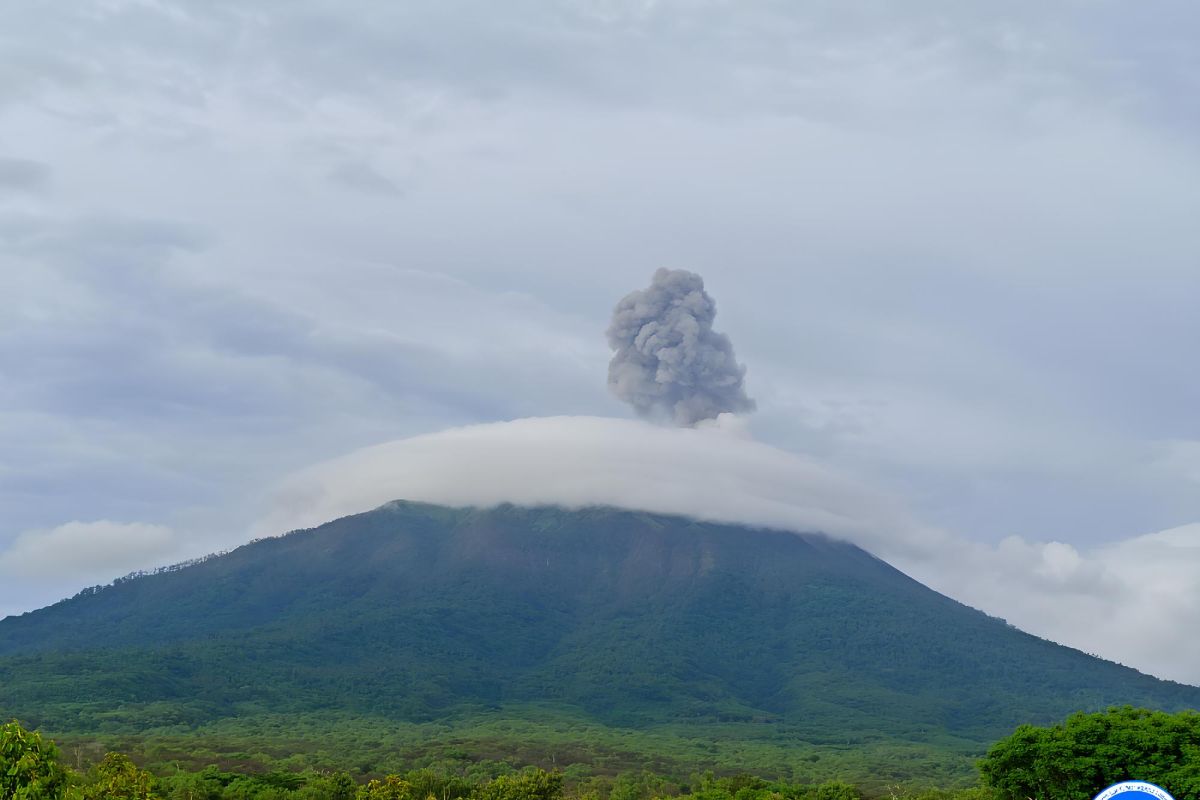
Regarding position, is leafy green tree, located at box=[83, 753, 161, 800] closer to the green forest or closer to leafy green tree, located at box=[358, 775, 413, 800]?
the green forest

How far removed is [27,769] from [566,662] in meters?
142

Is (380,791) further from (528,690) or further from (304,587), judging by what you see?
(304,587)

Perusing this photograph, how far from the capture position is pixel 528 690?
15775cm

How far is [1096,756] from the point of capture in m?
43.6

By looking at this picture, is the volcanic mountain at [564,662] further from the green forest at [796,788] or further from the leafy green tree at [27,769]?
the leafy green tree at [27,769]

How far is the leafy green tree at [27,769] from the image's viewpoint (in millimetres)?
30797

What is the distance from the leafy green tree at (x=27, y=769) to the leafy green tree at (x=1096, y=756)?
32.7m

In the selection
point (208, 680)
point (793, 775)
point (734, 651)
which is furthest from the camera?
point (734, 651)

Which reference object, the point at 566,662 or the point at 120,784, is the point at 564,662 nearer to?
the point at 566,662

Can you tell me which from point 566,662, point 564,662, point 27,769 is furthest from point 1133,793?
point 564,662

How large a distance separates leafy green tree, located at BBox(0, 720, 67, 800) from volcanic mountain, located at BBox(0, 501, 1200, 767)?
91532 mm

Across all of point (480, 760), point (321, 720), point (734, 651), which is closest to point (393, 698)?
point (321, 720)

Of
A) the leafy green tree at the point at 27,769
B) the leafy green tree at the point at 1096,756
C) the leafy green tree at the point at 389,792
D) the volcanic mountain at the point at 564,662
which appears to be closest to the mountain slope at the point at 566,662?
the volcanic mountain at the point at 564,662

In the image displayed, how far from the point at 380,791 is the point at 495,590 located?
470 feet
